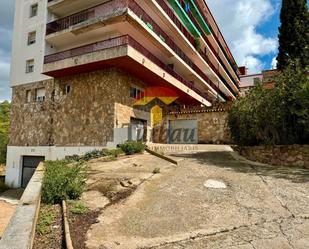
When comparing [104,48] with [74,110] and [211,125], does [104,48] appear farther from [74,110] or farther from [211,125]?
[211,125]

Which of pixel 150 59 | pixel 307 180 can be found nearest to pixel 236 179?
pixel 307 180

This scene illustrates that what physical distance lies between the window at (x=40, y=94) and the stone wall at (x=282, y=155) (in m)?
17.0

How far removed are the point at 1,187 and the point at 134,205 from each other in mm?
20140

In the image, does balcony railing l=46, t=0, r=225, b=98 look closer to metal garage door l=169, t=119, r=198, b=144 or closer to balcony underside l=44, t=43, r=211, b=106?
balcony underside l=44, t=43, r=211, b=106

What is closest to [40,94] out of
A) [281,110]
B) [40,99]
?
[40,99]

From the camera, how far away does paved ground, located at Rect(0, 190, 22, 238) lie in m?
13.3

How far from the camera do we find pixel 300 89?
10.3 meters

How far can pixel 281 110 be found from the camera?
10875 millimetres

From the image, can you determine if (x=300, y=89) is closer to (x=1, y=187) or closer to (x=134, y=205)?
(x=134, y=205)

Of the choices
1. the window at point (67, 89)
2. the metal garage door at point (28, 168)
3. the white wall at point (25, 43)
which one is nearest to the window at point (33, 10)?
the white wall at point (25, 43)

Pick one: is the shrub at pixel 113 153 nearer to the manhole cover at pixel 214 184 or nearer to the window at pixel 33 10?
the manhole cover at pixel 214 184

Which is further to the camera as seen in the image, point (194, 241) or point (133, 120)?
point (133, 120)

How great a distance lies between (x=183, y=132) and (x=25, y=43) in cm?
1541

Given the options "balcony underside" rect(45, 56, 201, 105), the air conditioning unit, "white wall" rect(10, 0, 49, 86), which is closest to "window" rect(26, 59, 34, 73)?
"white wall" rect(10, 0, 49, 86)
